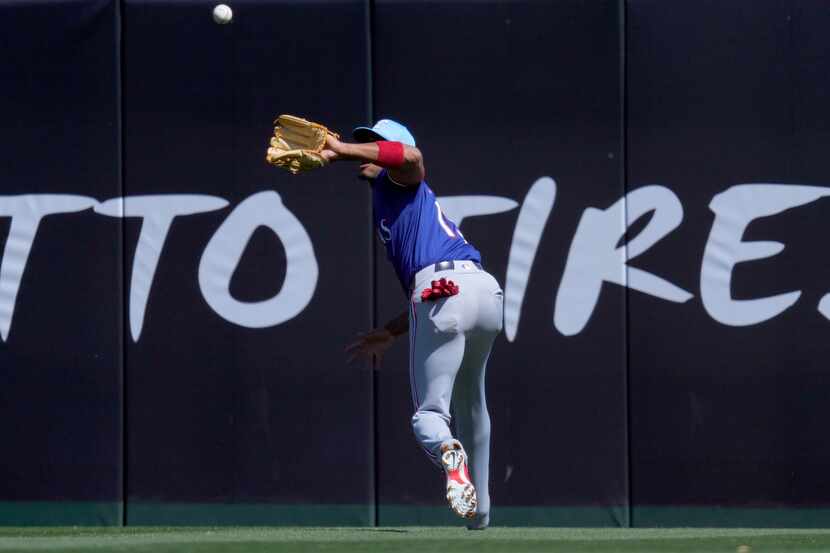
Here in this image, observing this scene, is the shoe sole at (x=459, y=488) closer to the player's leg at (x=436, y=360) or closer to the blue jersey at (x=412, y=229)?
the player's leg at (x=436, y=360)

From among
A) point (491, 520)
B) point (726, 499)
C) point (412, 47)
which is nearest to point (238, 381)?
point (491, 520)

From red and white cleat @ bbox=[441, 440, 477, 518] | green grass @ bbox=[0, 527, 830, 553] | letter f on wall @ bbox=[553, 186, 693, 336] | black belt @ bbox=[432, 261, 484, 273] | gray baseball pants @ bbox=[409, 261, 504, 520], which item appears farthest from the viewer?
letter f on wall @ bbox=[553, 186, 693, 336]

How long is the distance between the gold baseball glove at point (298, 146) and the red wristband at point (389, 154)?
0.21m

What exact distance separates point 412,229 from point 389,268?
7.10 ft

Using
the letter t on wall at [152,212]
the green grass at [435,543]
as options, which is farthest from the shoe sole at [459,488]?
the letter t on wall at [152,212]

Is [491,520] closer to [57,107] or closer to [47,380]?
[47,380]

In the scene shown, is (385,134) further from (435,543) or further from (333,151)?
(435,543)

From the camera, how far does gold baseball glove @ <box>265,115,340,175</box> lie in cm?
534

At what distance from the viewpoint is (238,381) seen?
7.84m

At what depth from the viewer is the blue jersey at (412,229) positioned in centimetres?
570

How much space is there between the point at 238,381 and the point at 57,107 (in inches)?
70.3

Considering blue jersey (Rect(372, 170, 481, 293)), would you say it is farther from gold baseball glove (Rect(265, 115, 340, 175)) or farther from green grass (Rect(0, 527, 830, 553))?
green grass (Rect(0, 527, 830, 553))

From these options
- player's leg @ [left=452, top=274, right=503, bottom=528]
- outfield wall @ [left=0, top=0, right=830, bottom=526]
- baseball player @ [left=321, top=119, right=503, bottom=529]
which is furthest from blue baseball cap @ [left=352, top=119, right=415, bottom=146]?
outfield wall @ [left=0, top=0, right=830, bottom=526]

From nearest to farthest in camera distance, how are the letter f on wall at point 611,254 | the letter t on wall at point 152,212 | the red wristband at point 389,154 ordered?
1. the red wristband at point 389,154
2. the letter f on wall at point 611,254
3. the letter t on wall at point 152,212
